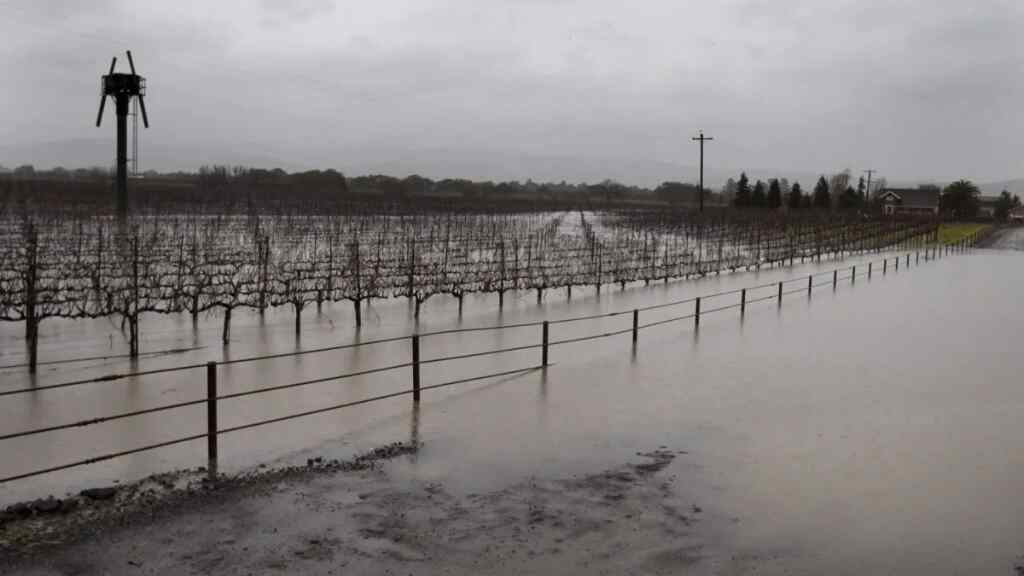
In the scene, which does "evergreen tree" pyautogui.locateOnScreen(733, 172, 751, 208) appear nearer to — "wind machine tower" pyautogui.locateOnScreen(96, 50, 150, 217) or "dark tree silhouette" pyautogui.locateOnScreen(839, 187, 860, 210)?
"dark tree silhouette" pyautogui.locateOnScreen(839, 187, 860, 210)

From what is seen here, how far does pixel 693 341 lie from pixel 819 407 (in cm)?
558

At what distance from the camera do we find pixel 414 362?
34.6 feet

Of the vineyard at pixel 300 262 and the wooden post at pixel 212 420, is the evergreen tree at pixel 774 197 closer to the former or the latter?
the vineyard at pixel 300 262

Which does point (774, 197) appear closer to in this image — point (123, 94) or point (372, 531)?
point (123, 94)

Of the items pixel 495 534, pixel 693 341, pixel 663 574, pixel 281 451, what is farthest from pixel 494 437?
pixel 693 341

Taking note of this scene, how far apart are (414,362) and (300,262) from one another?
1934cm

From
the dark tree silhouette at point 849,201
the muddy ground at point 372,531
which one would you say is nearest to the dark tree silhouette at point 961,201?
the dark tree silhouette at point 849,201

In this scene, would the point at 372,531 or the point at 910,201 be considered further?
the point at 910,201

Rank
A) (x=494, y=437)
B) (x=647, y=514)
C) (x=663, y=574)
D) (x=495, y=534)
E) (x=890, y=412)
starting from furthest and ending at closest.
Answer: (x=890, y=412) → (x=494, y=437) → (x=647, y=514) → (x=495, y=534) → (x=663, y=574)

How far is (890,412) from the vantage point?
456 inches

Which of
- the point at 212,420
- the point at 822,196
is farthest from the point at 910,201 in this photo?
the point at 212,420

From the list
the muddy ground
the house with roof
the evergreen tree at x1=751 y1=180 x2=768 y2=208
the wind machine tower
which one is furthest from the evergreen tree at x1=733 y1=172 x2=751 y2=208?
the muddy ground

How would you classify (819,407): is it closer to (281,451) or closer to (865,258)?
(281,451)

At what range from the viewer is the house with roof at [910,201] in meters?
117
